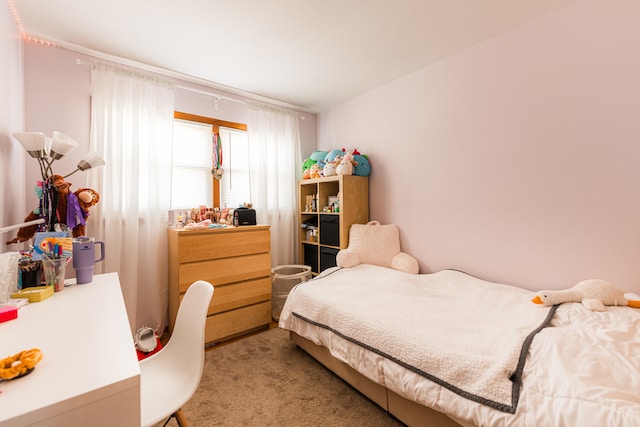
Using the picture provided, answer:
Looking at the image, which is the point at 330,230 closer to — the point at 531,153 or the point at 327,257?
the point at 327,257

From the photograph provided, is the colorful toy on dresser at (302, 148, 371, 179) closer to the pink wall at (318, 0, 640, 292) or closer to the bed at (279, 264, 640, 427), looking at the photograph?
the pink wall at (318, 0, 640, 292)

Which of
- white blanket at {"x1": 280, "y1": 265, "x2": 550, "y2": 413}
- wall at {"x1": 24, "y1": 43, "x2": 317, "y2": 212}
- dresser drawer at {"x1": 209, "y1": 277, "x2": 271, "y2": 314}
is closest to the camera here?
white blanket at {"x1": 280, "y1": 265, "x2": 550, "y2": 413}

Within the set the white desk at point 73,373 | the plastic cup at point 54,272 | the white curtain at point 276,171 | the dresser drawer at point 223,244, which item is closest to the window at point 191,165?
the white curtain at point 276,171

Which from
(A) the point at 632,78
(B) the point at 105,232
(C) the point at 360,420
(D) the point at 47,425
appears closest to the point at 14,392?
(D) the point at 47,425

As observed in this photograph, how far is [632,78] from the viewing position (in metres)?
1.61

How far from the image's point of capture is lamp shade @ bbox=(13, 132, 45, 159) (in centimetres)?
151

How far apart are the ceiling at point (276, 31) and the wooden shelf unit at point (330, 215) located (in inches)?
44.1

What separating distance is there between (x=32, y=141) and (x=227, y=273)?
1535 millimetres

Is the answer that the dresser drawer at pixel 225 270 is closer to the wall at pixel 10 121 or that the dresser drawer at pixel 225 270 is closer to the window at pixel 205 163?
the window at pixel 205 163

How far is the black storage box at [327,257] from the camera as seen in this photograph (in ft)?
10.0

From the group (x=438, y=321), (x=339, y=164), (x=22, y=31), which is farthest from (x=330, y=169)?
(x=22, y=31)

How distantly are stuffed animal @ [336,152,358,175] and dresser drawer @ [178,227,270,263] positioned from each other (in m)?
0.99

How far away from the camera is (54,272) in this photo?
125cm

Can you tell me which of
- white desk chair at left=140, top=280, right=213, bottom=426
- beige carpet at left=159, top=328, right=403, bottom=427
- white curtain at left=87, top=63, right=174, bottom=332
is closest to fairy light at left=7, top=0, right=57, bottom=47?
white curtain at left=87, top=63, right=174, bottom=332
